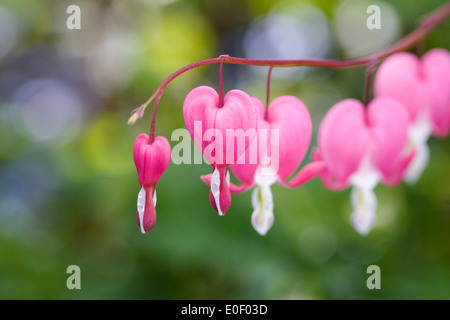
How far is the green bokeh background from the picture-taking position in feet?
5.48

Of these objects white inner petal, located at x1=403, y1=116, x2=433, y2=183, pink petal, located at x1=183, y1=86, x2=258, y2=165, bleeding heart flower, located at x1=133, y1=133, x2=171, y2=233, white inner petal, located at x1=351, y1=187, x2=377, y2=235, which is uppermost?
white inner petal, located at x1=403, y1=116, x2=433, y2=183

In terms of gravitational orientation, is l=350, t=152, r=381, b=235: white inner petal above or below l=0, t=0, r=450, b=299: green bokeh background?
below

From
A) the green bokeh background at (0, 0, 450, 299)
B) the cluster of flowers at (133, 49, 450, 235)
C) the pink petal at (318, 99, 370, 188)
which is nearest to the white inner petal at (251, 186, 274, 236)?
the cluster of flowers at (133, 49, 450, 235)

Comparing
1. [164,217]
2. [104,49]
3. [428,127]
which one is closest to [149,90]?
[104,49]

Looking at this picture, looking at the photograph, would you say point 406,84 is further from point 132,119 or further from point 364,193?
point 132,119

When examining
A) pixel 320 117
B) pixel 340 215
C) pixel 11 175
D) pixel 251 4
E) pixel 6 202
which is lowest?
pixel 340 215

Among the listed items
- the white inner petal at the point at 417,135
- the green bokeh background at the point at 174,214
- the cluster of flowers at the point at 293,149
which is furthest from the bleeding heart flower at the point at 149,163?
the green bokeh background at the point at 174,214

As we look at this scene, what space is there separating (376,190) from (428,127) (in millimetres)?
1038

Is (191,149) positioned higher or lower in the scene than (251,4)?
lower

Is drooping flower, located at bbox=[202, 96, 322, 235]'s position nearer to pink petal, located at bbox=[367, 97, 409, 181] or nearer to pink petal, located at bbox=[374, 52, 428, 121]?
pink petal, located at bbox=[367, 97, 409, 181]

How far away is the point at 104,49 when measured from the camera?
7.66 ft

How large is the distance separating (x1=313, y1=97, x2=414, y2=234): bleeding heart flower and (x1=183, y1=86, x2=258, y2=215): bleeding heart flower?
0.50ft

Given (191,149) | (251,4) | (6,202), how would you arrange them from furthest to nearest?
1. (251,4)
2. (6,202)
3. (191,149)
